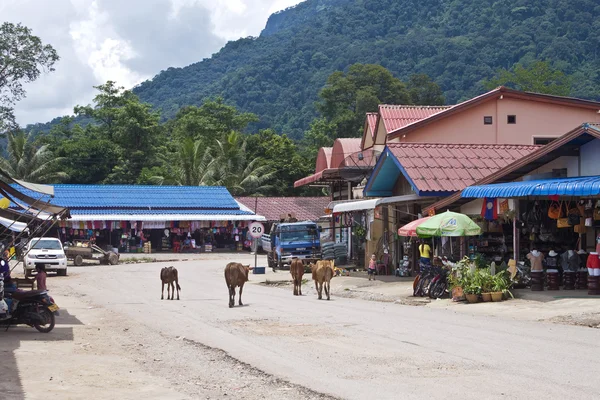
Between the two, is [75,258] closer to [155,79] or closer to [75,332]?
[75,332]

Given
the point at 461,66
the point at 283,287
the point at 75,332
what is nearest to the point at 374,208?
the point at 283,287

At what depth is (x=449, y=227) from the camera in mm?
24188

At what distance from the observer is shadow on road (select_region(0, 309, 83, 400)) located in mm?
10378

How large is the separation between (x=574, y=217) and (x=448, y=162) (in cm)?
833

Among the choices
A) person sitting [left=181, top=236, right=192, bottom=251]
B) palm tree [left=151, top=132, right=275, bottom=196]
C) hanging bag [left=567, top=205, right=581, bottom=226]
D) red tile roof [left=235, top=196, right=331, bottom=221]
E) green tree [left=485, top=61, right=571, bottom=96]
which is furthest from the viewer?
green tree [left=485, top=61, right=571, bottom=96]

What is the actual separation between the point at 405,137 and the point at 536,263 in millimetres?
16007

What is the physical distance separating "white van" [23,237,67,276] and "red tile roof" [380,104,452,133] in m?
16.6

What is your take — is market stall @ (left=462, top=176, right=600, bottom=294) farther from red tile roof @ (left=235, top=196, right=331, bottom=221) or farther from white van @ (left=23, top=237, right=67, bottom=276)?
red tile roof @ (left=235, top=196, right=331, bottom=221)

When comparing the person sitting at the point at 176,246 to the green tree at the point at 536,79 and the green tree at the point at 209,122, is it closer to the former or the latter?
the green tree at the point at 209,122

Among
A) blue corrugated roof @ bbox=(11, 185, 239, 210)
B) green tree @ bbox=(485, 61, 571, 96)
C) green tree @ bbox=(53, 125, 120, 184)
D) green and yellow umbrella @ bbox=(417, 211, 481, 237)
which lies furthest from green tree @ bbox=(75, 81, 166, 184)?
green and yellow umbrella @ bbox=(417, 211, 481, 237)

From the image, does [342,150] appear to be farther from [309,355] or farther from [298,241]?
[309,355]

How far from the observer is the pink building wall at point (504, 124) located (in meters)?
38.6

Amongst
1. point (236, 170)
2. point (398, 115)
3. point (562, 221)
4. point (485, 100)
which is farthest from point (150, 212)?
point (562, 221)

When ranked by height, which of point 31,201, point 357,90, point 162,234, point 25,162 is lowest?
point 31,201
